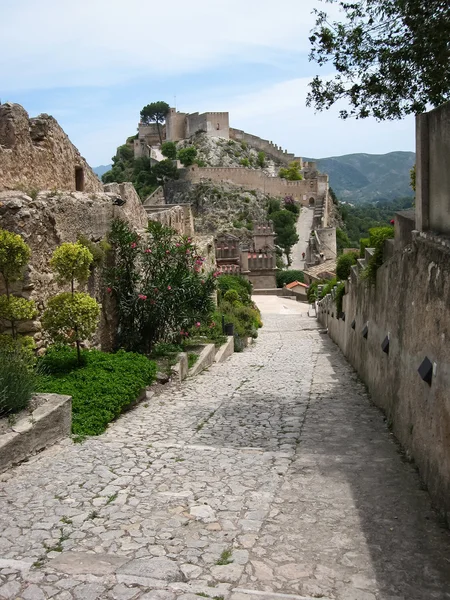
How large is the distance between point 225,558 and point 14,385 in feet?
9.35

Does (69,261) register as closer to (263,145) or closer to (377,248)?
(377,248)

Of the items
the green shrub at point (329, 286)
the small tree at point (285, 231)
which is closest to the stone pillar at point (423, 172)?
the green shrub at point (329, 286)

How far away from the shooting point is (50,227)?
823 centimetres

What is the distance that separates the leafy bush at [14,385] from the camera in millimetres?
5551

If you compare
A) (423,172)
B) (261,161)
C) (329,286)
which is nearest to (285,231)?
(261,161)

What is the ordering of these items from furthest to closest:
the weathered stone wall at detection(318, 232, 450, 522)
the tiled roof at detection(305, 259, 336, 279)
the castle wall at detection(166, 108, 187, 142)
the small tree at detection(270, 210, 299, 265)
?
the castle wall at detection(166, 108, 187, 142)
the small tree at detection(270, 210, 299, 265)
the tiled roof at detection(305, 259, 336, 279)
the weathered stone wall at detection(318, 232, 450, 522)

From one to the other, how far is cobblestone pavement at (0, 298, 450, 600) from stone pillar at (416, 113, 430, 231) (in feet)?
6.95

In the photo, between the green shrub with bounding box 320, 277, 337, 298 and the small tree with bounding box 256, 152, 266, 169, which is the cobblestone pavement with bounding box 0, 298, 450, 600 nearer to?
the green shrub with bounding box 320, 277, 337, 298

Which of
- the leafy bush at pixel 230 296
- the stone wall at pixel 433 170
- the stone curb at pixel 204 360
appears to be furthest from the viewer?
the leafy bush at pixel 230 296

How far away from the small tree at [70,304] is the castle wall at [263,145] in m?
90.3

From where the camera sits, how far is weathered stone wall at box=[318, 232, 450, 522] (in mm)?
4434

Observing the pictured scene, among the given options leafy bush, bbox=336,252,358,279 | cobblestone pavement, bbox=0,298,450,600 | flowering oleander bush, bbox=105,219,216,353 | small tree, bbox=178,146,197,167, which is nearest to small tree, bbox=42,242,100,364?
cobblestone pavement, bbox=0,298,450,600

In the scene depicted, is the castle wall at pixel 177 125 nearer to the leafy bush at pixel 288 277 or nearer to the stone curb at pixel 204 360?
the leafy bush at pixel 288 277

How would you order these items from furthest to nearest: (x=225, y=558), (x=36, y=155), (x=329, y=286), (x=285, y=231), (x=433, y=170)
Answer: (x=285, y=231), (x=329, y=286), (x=36, y=155), (x=433, y=170), (x=225, y=558)
